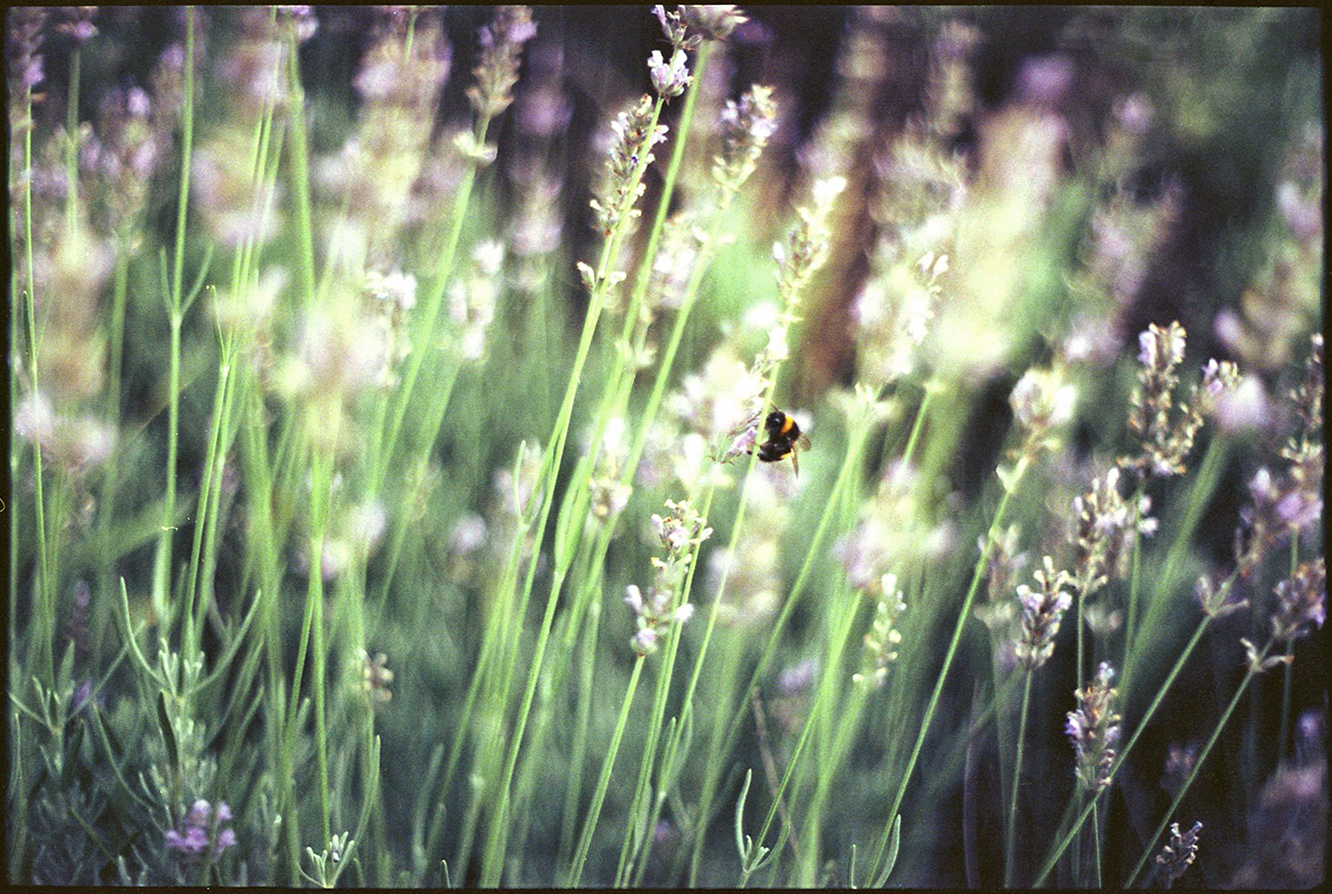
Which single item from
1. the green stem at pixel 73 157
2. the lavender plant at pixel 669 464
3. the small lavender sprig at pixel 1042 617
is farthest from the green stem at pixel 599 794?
the green stem at pixel 73 157

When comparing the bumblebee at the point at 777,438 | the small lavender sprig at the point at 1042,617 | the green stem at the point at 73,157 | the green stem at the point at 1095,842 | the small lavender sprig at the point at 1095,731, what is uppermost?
the green stem at the point at 73,157

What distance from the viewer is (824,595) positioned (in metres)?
1.28

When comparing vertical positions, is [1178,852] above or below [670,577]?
below

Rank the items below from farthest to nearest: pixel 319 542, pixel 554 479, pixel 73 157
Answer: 1. pixel 73 157
2. pixel 554 479
3. pixel 319 542

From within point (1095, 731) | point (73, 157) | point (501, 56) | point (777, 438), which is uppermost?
point (501, 56)

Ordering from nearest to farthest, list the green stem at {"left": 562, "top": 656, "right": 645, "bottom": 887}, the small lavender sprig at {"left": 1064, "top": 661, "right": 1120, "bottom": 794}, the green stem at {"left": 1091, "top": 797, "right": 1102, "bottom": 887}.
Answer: the green stem at {"left": 562, "top": 656, "right": 645, "bottom": 887}
the small lavender sprig at {"left": 1064, "top": 661, "right": 1120, "bottom": 794}
the green stem at {"left": 1091, "top": 797, "right": 1102, "bottom": 887}

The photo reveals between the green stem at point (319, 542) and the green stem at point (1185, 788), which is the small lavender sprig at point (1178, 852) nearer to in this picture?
the green stem at point (1185, 788)

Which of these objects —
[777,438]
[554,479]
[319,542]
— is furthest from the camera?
[777,438]

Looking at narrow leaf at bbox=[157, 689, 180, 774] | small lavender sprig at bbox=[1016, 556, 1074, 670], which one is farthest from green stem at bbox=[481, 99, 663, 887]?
small lavender sprig at bbox=[1016, 556, 1074, 670]

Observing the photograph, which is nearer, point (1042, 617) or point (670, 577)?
point (670, 577)

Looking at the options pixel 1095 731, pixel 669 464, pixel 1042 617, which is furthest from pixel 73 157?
pixel 1095 731

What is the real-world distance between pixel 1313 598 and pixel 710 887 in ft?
2.73

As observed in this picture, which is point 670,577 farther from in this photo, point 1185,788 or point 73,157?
point 73,157

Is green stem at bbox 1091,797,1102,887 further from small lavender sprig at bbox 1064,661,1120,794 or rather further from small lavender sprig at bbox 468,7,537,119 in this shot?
small lavender sprig at bbox 468,7,537,119
